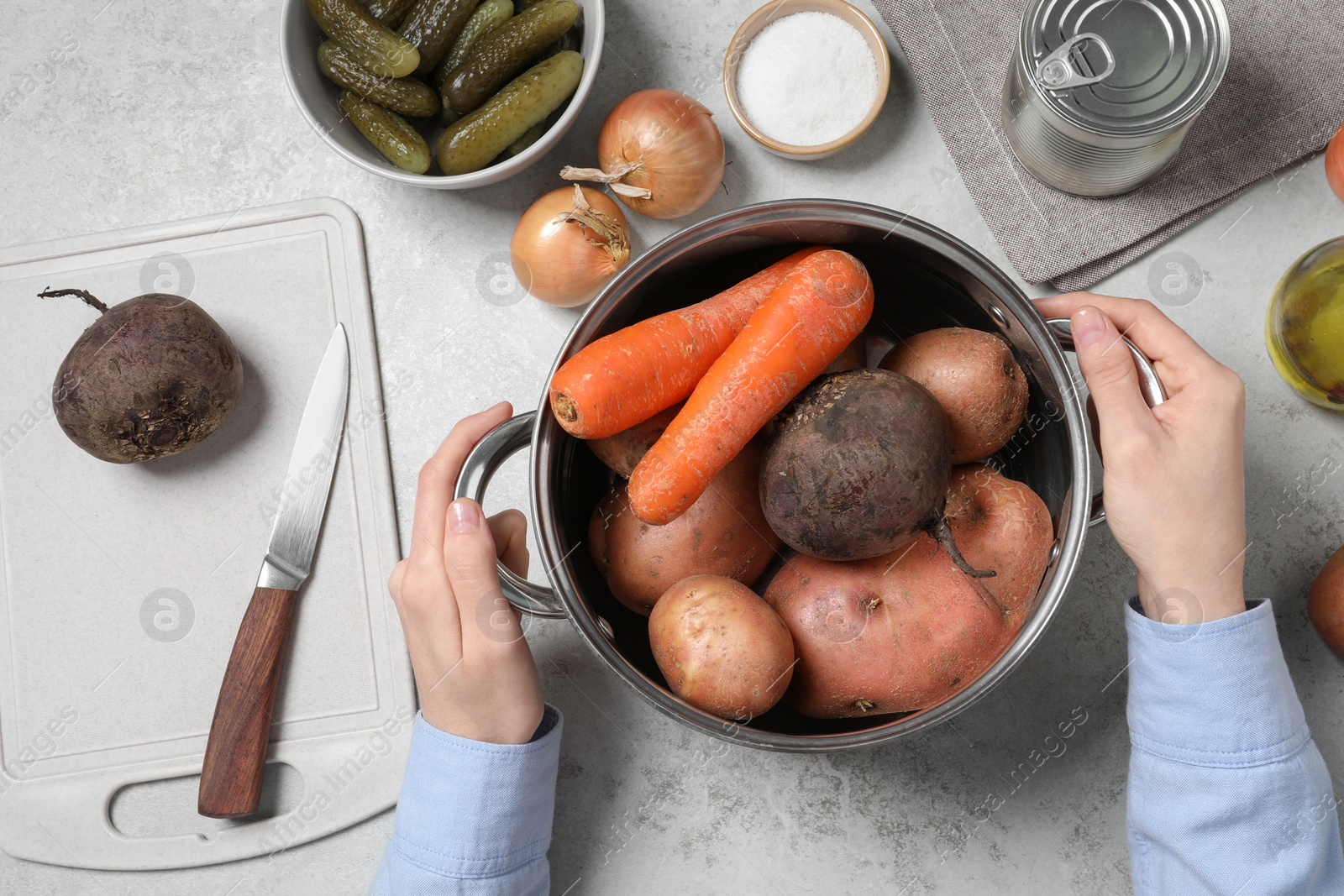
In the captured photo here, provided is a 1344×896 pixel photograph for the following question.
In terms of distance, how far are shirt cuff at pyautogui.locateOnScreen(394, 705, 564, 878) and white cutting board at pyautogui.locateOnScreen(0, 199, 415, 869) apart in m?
0.14

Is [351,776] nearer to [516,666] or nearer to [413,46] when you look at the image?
[516,666]

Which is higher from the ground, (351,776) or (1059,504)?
(1059,504)

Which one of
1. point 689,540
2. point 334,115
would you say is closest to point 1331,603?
point 689,540

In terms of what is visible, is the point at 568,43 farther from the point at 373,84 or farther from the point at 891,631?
the point at 891,631

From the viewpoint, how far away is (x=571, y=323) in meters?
1.12

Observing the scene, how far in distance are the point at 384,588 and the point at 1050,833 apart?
86 centimetres

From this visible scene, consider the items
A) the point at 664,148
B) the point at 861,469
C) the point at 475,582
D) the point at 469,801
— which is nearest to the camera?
the point at 861,469

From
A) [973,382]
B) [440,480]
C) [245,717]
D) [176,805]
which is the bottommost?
[176,805]

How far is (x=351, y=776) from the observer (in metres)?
1.07

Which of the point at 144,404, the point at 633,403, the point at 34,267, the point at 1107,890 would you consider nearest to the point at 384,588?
the point at 144,404

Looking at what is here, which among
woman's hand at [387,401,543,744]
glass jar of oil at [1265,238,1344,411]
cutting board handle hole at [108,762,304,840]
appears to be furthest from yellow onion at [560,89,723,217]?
cutting board handle hole at [108,762,304,840]

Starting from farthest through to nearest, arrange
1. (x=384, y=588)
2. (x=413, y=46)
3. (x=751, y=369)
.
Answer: (x=384, y=588), (x=413, y=46), (x=751, y=369)

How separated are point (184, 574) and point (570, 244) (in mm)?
636

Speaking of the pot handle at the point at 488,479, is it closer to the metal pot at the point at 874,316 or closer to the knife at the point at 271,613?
the metal pot at the point at 874,316
